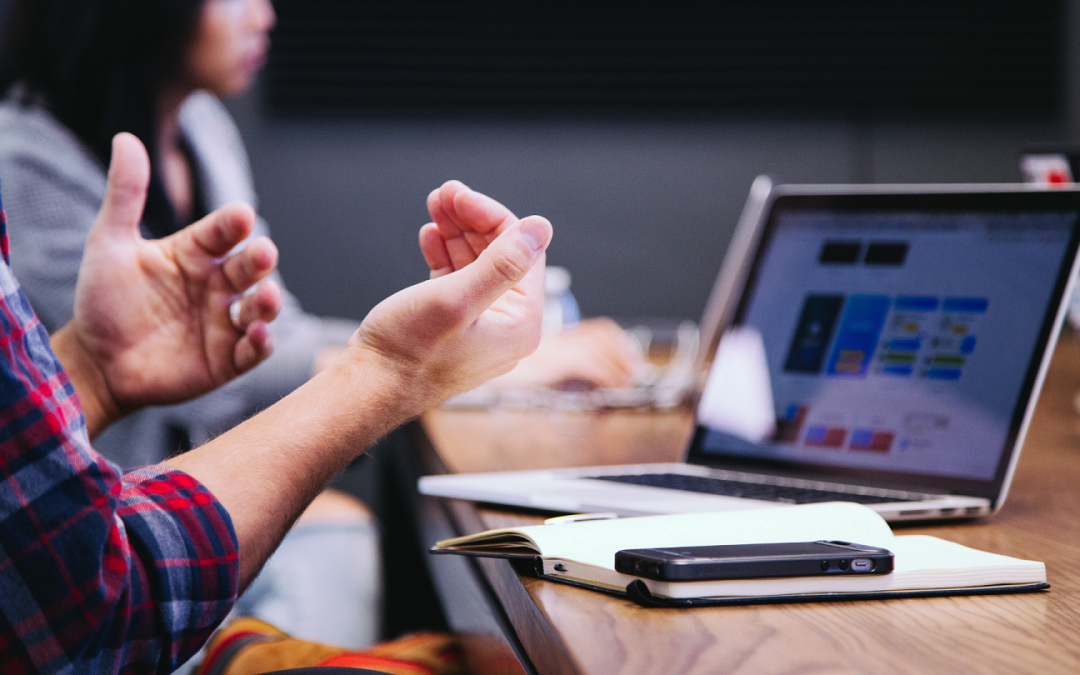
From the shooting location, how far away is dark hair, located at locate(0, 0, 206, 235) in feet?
5.53

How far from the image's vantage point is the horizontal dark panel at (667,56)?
2.87 metres

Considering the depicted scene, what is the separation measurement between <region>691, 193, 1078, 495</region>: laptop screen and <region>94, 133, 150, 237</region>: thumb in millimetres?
664

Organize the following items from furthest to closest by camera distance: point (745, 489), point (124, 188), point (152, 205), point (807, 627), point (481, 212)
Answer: point (152, 205) → point (124, 188) → point (745, 489) → point (481, 212) → point (807, 627)

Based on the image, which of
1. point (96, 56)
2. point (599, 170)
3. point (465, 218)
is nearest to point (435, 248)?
point (465, 218)

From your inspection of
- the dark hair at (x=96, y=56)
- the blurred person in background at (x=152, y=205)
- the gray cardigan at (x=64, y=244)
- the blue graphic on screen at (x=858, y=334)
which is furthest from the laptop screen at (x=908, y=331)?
the dark hair at (x=96, y=56)

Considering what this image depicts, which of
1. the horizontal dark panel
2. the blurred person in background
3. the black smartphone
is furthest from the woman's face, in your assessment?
the black smartphone

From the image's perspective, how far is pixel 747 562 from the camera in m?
0.56

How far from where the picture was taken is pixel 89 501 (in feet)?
1.81

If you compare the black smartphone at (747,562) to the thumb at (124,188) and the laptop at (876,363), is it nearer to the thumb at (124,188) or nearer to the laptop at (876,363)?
the laptop at (876,363)

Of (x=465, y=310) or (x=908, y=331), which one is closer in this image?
(x=465, y=310)

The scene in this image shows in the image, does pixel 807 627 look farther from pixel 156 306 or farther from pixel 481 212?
pixel 156 306

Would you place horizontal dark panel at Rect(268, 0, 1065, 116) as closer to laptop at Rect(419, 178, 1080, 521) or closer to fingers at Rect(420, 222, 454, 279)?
laptop at Rect(419, 178, 1080, 521)

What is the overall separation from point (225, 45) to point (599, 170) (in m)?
1.44

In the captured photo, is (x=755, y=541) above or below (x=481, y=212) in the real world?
below
